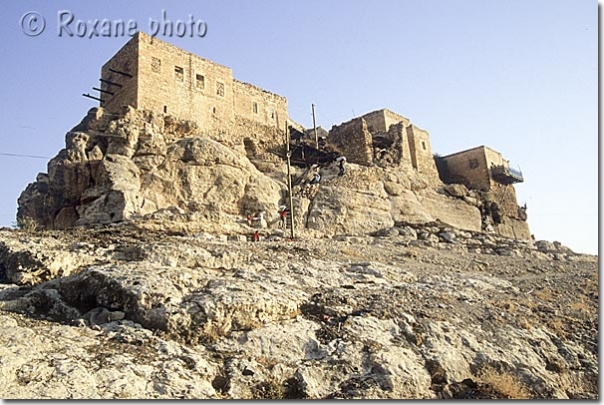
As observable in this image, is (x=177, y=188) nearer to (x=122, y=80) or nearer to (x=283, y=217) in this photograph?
(x=283, y=217)

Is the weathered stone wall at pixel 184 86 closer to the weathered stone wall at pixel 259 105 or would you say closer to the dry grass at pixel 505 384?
the weathered stone wall at pixel 259 105

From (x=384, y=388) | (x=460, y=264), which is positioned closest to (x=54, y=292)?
(x=384, y=388)

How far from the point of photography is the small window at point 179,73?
20.5 meters

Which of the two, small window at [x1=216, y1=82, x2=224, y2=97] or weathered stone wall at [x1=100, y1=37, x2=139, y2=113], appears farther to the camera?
small window at [x1=216, y1=82, x2=224, y2=97]

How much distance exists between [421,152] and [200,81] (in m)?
13.9

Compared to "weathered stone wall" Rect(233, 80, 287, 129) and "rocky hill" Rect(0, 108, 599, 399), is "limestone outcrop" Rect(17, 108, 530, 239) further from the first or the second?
"weathered stone wall" Rect(233, 80, 287, 129)

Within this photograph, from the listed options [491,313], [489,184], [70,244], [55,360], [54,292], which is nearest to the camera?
[55,360]

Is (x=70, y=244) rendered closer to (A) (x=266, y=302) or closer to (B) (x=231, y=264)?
Result: (B) (x=231, y=264)

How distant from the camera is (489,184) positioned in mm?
30234

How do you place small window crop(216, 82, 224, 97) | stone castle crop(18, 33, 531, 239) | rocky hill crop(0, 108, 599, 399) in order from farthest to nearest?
small window crop(216, 82, 224, 97) → stone castle crop(18, 33, 531, 239) → rocky hill crop(0, 108, 599, 399)

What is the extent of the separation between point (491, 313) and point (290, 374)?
15.3 ft

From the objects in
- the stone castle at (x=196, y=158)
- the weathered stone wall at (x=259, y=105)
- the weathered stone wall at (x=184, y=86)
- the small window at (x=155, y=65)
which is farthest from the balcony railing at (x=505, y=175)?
the small window at (x=155, y=65)

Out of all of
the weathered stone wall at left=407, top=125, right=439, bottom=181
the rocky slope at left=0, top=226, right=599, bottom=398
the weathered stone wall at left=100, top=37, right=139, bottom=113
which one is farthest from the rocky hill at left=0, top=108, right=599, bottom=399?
the weathered stone wall at left=407, top=125, right=439, bottom=181

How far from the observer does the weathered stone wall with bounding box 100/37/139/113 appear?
1917cm
